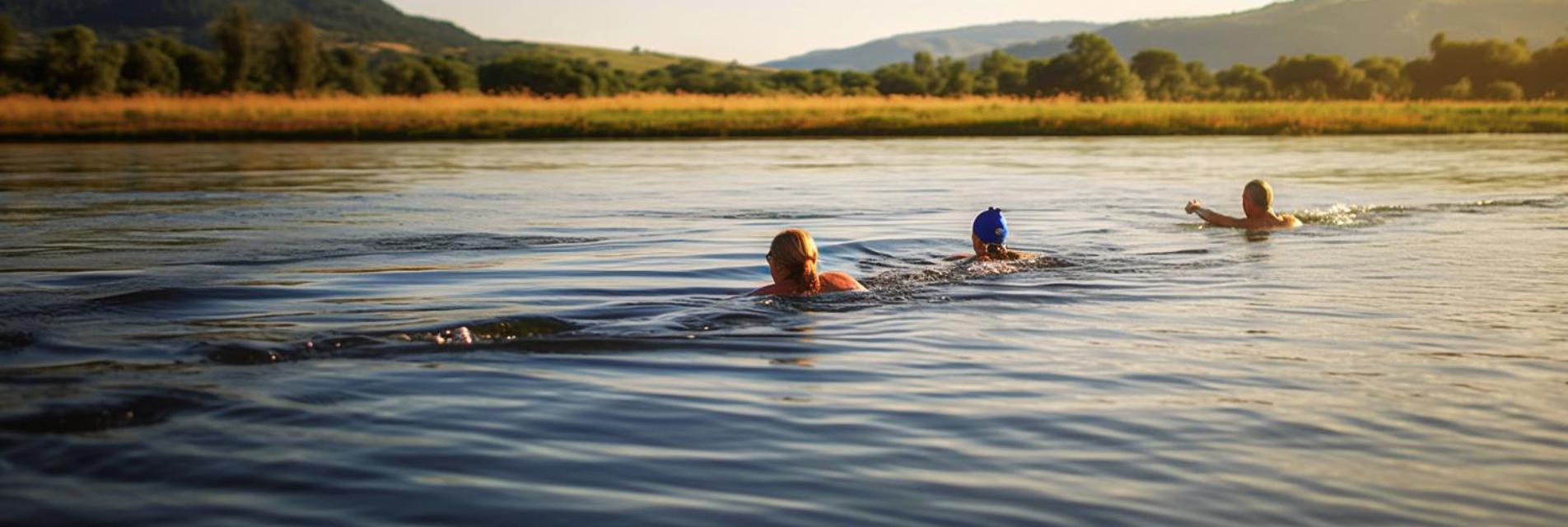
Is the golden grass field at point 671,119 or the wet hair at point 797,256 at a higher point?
the wet hair at point 797,256

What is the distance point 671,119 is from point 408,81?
41.2 metres

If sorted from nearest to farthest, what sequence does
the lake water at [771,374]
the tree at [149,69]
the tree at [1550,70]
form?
the lake water at [771,374] < the tree at [149,69] < the tree at [1550,70]

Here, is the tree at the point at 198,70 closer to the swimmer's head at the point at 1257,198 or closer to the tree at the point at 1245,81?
the tree at the point at 1245,81

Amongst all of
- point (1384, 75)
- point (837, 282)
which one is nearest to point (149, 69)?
point (837, 282)

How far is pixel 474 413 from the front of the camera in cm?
600

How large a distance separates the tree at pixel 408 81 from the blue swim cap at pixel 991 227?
70.3m

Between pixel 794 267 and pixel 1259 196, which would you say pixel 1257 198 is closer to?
pixel 1259 196

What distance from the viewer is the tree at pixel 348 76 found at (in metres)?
74.1

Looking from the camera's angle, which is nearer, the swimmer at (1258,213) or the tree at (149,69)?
the swimmer at (1258,213)

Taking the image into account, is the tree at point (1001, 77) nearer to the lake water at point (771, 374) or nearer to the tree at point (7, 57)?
the tree at point (7, 57)

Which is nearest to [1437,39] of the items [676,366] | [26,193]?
[26,193]

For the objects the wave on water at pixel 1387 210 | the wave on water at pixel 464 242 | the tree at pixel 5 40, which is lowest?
the wave on water at pixel 1387 210

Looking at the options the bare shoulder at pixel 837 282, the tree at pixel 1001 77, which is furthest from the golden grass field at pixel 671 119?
the bare shoulder at pixel 837 282

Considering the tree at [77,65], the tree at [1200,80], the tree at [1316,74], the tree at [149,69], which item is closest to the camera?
the tree at [77,65]
